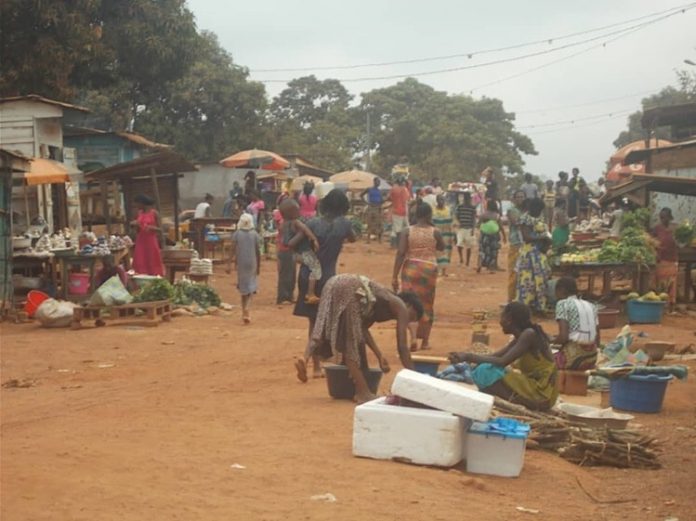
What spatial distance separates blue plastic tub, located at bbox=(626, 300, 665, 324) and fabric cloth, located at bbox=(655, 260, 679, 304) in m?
0.93

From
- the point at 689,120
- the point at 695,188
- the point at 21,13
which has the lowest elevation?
the point at 695,188

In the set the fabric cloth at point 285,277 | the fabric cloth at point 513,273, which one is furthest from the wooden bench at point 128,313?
the fabric cloth at point 513,273

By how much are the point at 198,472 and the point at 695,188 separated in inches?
462

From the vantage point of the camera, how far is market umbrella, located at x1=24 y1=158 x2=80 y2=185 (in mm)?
17703

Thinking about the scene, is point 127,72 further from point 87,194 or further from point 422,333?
point 422,333

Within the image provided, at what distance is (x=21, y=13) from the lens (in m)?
23.0

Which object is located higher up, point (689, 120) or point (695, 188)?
point (689, 120)

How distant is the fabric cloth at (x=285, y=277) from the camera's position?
18.2 metres

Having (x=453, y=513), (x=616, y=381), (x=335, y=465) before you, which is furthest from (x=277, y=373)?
(x=453, y=513)

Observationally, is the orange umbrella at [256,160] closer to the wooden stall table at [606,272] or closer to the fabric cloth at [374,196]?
the fabric cloth at [374,196]

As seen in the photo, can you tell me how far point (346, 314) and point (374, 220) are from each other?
78.4 feet

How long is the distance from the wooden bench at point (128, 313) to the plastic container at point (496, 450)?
8853 millimetres

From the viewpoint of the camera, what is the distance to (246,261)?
16141 millimetres

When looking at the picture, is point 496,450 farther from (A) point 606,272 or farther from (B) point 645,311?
(A) point 606,272
